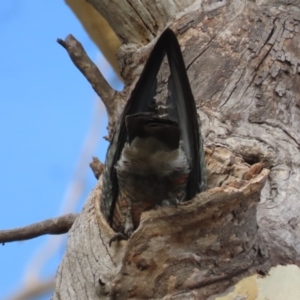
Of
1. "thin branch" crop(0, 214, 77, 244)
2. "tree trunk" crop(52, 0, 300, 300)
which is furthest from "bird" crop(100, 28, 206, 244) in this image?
"thin branch" crop(0, 214, 77, 244)

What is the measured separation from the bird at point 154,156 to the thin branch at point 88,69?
23.2 inches

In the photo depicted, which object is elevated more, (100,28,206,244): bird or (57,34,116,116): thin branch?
(57,34,116,116): thin branch

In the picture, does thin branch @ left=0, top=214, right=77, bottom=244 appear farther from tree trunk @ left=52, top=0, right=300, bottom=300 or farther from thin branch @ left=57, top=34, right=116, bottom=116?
thin branch @ left=57, top=34, right=116, bottom=116

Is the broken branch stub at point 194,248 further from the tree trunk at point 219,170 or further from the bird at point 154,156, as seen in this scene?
the bird at point 154,156

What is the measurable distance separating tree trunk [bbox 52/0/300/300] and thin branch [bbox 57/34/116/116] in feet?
0.17

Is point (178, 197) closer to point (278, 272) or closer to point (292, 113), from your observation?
point (278, 272)

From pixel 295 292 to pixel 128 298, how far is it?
0.48m

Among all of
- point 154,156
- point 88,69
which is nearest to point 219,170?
point 154,156

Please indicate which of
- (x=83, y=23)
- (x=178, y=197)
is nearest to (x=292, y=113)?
(x=178, y=197)

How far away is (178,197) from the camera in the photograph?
1.82m

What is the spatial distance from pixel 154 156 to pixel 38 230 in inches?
35.0

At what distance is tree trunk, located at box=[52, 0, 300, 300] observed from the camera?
1.57 meters

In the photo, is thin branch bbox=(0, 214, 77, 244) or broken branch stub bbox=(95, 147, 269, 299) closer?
broken branch stub bbox=(95, 147, 269, 299)

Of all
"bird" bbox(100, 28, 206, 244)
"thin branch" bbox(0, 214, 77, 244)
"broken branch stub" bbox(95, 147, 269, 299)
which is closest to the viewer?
"broken branch stub" bbox(95, 147, 269, 299)
